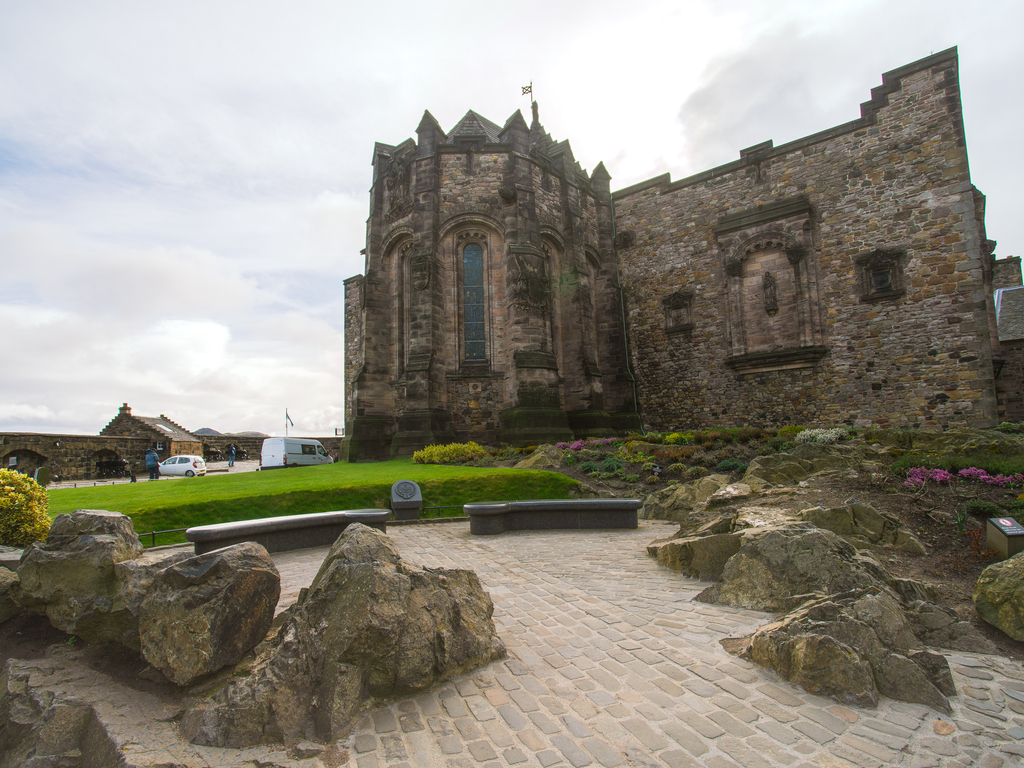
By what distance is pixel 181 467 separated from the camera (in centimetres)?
2384

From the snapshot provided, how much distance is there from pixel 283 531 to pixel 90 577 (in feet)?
11.7

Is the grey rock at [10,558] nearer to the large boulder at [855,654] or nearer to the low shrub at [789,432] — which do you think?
the large boulder at [855,654]

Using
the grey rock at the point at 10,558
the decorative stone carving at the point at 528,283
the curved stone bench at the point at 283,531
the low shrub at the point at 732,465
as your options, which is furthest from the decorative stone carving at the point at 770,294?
the grey rock at the point at 10,558

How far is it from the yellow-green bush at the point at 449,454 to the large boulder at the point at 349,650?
422 inches

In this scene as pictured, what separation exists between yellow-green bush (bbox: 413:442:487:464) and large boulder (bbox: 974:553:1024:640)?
11.4 m

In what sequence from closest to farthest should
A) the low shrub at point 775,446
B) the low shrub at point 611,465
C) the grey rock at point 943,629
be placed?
the grey rock at point 943,629 < the low shrub at point 611,465 < the low shrub at point 775,446

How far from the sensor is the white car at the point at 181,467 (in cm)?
2383

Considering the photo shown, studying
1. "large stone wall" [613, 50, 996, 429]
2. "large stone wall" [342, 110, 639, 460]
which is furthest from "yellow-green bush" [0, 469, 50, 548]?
"large stone wall" [613, 50, 996, 429]

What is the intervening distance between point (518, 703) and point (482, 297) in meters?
15.8

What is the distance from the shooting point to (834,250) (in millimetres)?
16875

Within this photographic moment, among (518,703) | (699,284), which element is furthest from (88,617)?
(699,284)

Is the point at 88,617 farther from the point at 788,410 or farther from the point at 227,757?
the point at 788,410

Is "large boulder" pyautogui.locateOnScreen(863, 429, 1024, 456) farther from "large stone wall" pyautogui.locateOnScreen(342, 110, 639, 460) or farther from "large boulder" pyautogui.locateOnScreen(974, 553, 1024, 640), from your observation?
"large stone wall" pyautogui.locateOnScreen(342, 110, 639, 460)

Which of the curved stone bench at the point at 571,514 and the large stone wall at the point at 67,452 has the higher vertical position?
the large stone wall at the point at 67,452
